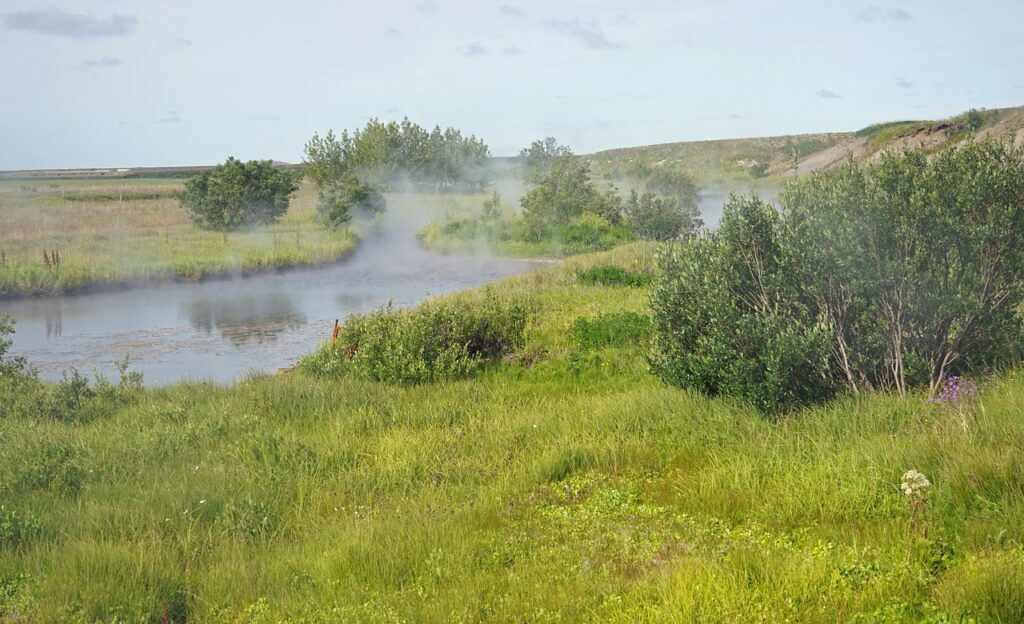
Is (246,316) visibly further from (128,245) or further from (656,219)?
(656,219)

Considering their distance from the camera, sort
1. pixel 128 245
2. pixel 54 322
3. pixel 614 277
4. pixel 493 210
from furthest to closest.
Answer: pixel 493 210 → pixel 128 245 → pixel 54 322 → pixel 614 277

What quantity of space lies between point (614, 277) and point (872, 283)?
40.1 feet

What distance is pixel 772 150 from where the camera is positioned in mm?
116125

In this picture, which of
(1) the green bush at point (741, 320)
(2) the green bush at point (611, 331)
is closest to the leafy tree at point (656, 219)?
(2) the green bush at point (611, 331)

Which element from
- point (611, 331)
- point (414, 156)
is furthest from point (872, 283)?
point (414, 156)

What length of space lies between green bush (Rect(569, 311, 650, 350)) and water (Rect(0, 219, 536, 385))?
5948 mm

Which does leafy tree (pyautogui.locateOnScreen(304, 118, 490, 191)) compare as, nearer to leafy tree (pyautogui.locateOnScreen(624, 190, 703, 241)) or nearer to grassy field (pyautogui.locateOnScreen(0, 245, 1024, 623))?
leafy tree (pyautogui.locateOnScreen(624, 190, 703, 241))

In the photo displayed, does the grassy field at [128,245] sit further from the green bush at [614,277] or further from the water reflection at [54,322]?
the green bush at [614,277]

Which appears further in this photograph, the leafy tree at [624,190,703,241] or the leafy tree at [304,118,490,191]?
the leafy tree at [304,118,490,191]

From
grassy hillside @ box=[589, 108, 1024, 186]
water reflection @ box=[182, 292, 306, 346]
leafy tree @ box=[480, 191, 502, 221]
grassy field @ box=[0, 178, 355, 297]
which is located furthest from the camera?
grassy hillside @ box=[589, 108, 1024, 186]

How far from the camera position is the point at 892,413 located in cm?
655

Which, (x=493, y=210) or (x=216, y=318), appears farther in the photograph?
(x=493, y=210)

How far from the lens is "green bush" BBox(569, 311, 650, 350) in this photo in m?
12.1

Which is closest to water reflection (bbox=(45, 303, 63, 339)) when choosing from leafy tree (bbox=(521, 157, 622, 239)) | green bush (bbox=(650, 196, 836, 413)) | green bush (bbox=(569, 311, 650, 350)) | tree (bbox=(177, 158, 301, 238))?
green bush (bbox=(569, 311, 650, 350))
